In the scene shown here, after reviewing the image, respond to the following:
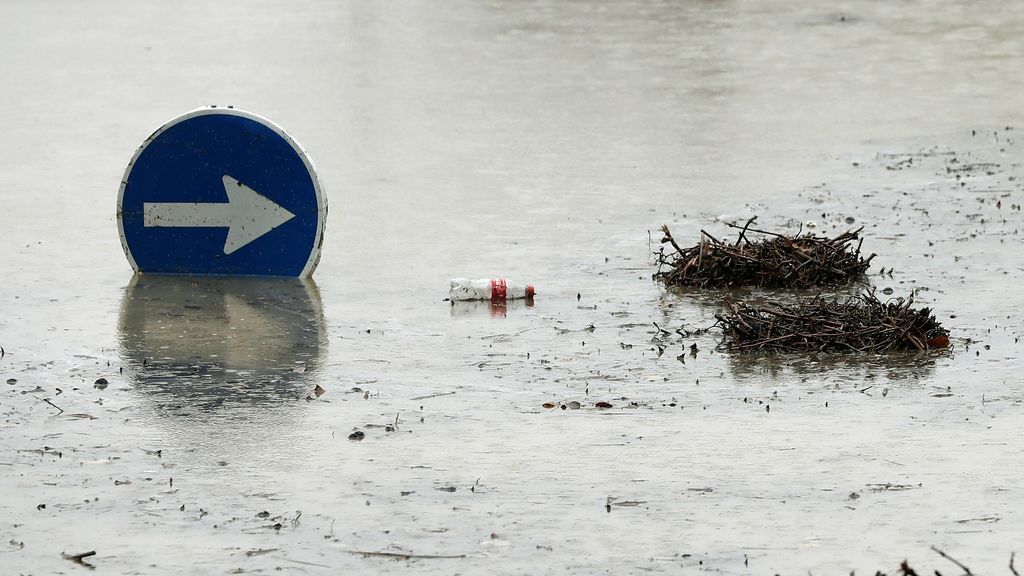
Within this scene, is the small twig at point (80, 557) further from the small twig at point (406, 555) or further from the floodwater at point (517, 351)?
the small twig at point (406, 555)

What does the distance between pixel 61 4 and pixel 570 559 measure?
19.2 m

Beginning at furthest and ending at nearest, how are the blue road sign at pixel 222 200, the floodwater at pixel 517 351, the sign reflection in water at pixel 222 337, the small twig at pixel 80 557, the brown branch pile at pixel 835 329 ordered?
1. the blue road sign at pixel 222 200
2. the brown branch pile at pixel 835 329
3. the sign reflection in water at pixel 222 337
4. the floodwater at pixel 517 351
5. the small twig at pixel 80 557

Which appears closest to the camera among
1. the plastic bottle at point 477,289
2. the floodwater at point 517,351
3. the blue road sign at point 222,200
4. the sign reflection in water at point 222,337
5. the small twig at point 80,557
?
the small twig at point 80,557

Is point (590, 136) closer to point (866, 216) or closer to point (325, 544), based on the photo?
point (866, 216)

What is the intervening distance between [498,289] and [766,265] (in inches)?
57.4

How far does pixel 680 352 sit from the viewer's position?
7.67m

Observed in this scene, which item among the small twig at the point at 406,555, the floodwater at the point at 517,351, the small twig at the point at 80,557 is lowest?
the small twig at the point at 80,557

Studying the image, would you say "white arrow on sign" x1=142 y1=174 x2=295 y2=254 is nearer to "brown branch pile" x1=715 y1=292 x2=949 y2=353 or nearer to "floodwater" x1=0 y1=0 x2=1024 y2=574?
"floodwater" x1=0 y1=0 x2=1024 y2=574

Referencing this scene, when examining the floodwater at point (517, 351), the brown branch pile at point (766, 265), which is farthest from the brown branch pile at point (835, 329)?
the brown branch pile at point (766, 265)

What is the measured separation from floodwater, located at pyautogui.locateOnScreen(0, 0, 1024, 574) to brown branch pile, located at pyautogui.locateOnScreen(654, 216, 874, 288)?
0.71 ft

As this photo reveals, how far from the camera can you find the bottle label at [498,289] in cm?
868

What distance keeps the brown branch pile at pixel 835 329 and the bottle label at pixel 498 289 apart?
131 centimetres

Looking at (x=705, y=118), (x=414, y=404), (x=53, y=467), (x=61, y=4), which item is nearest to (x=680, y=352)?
(x=414, y=404)

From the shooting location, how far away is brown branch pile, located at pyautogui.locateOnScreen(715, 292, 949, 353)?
7617 millimetres
